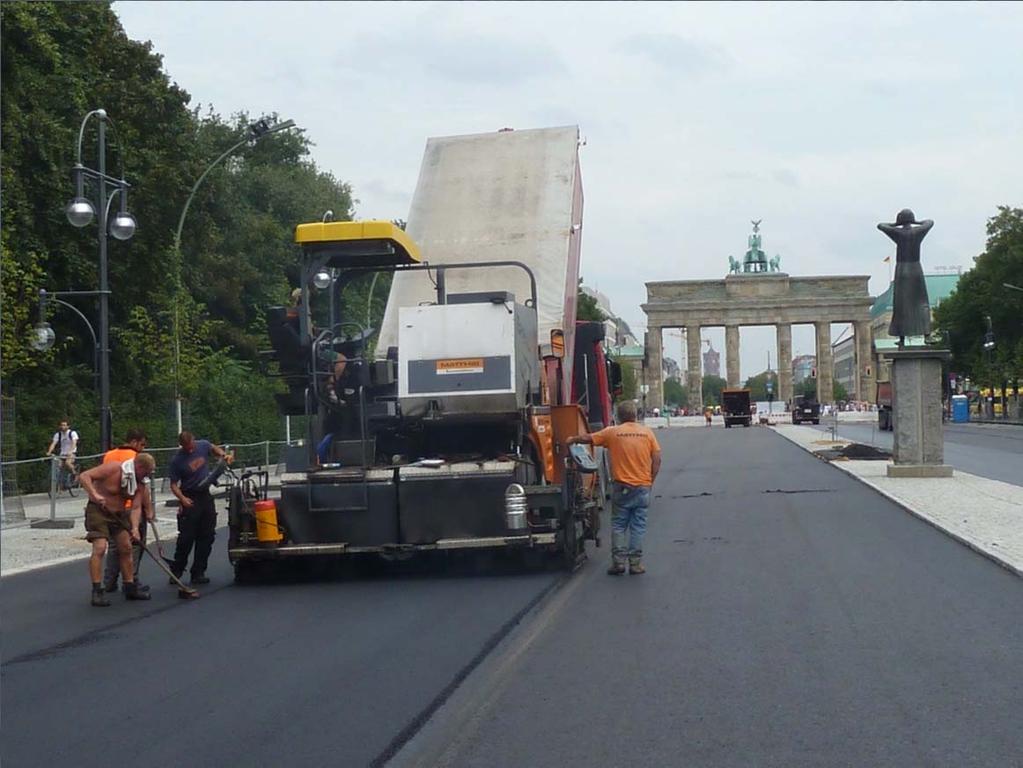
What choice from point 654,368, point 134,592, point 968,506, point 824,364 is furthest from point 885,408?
point 824,364

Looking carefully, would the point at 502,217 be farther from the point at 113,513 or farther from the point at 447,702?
the point at 447,702

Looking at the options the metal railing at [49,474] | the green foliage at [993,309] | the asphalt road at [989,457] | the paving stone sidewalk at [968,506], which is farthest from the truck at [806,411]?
the metal railing at [49,474]

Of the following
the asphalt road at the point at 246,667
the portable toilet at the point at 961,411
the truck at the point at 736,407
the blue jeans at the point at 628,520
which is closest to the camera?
the asphalt road at the point at 246,667

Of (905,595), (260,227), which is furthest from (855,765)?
(260,227)

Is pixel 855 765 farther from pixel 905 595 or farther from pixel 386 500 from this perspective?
pixel 386 500

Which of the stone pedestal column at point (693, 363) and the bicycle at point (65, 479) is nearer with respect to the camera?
the bicycle at point (65, 479)

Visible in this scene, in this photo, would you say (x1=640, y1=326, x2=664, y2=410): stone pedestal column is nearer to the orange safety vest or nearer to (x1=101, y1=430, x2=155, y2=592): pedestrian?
(x1=101, y1=430, x2=155, y2=592): pedestrian

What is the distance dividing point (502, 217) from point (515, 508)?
15.0 feet

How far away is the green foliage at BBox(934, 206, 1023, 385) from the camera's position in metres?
84.6

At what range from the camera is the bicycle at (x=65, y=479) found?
2547 cm

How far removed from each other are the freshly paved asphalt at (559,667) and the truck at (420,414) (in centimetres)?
52

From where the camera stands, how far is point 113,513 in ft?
42.1

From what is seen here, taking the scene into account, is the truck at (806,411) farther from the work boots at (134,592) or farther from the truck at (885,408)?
the work boots at (134,592)

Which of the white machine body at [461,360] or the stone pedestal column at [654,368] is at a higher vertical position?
the stone pedestal column at [654,368]
